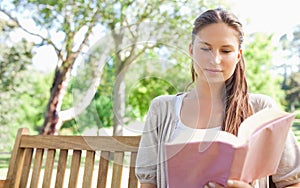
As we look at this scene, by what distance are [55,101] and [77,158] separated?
240cm

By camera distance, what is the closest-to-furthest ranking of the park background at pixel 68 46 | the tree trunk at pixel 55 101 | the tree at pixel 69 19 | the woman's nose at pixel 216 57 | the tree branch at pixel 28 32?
the woman's nose at pixel 216 57 → the park background at pixel 68 46 → the tree at pixel 69 19 → the tree branch at pixel 28 32 → the tree trunk at pixel 55 101

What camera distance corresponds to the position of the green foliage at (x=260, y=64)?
134 inches

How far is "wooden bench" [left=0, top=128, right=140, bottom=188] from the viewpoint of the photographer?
1.13 metres

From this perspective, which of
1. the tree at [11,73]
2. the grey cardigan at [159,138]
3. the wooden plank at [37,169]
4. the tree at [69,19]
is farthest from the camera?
the tree at [11,73]

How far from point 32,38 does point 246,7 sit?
199 centimetres

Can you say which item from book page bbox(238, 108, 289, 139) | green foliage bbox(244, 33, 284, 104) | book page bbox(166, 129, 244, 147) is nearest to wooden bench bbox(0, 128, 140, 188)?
book page bbox(166, 129, 244, 147)

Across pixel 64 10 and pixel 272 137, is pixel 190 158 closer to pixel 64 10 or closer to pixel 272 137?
pixel 272 137

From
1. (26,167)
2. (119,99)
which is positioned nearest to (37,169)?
(26,167)

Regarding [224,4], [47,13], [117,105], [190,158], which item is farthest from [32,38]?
[190,158]

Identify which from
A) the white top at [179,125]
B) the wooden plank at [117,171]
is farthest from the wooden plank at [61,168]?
the white top at [179,125]

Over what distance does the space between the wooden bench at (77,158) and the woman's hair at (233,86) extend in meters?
0.36

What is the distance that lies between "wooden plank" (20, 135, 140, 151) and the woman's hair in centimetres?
36

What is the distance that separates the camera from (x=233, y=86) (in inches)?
32.7

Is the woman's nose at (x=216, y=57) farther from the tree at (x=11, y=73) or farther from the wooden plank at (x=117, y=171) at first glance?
the tree at (x=11, y=73)
